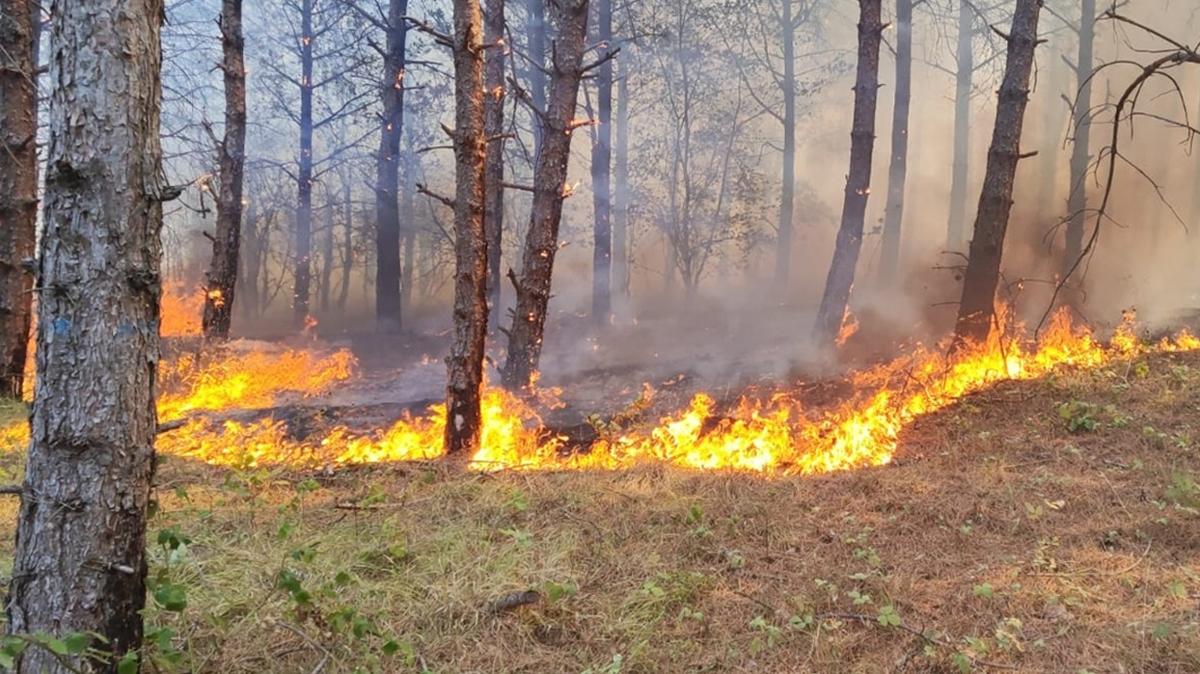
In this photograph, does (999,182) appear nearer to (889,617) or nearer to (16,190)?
Answer: (889,617)

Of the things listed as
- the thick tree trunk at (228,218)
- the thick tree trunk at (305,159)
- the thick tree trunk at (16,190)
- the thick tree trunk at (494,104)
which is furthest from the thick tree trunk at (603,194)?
the thick tree trunk at (16,190)

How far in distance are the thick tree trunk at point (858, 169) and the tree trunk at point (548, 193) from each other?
5.35 metres

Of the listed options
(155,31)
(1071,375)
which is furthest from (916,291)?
(155,31)

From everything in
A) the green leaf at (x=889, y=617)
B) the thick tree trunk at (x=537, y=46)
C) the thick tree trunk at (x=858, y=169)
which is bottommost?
the green leaf at (x=889, y=617)

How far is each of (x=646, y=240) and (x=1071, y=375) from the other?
2625cm

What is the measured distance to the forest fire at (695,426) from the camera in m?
6.87

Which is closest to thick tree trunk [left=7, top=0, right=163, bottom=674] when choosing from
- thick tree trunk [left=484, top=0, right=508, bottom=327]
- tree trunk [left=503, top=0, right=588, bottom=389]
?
tree trunk [left=503, top=0, right=588, bottom=389]

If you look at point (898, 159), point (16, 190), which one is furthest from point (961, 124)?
point (16, 190)

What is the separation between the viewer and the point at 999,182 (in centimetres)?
908

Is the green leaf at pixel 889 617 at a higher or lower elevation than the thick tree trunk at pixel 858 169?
lower

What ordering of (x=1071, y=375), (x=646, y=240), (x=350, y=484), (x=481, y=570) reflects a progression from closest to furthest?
(x=481, y=570) < (x=350, y=484) < (x=1071, y=375) < (x=646, y=240)

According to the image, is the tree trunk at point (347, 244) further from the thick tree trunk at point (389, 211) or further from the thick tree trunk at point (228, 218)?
the thick tree trunk at point (228, 218)

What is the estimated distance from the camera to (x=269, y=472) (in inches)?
230

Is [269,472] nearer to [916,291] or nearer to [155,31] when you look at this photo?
[155,31]
